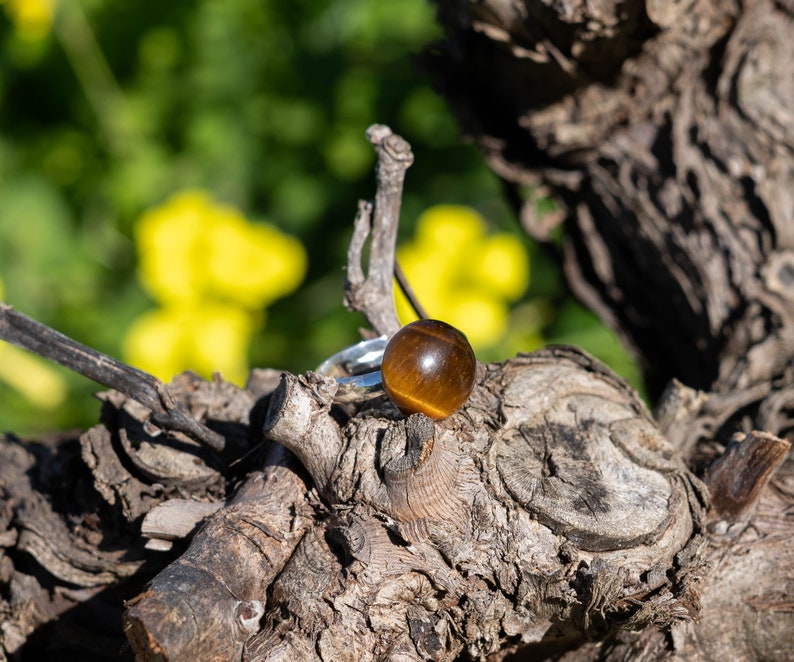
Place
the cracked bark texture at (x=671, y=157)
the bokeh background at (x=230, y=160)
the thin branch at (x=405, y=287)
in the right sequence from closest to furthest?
the thin branch at (x=405, y=287), the cracked bark texture at (x=671, y=157), the bokeh background at (x=230, y=160)

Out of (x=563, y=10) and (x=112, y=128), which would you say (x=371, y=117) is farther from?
(x=563, y=10)

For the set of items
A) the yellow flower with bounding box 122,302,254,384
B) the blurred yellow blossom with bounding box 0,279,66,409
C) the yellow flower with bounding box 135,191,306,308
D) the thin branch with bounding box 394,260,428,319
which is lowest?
the blurred yellow blossom with bounding box 0,279,66,409

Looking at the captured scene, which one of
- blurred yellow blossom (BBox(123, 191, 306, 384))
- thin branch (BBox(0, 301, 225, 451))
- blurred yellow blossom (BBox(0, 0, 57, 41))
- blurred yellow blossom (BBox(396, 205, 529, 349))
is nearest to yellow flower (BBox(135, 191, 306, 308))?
blurred yellow blossom (BBox(123, 191, 306, 384))

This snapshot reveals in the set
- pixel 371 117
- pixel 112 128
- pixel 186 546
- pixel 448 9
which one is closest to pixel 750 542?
pixel 186 546

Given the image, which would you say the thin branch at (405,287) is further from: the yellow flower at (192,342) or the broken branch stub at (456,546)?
the yellow flower at (192,342)

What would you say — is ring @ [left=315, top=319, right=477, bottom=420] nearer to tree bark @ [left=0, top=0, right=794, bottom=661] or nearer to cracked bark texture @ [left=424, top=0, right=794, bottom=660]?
tree bark @ [left=0, top=0, right=794, bottom=661]

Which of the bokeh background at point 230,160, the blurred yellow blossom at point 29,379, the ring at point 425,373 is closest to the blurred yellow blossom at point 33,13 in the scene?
the bokeh background at point 230,160
